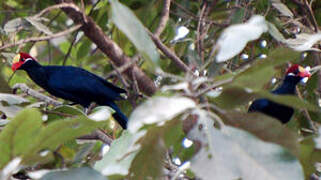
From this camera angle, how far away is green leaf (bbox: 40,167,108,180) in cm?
174

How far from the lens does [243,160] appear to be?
1596 mm

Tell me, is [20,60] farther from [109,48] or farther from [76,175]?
[76,175]

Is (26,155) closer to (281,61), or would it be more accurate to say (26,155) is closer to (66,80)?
(281,61)

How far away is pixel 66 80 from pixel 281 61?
2.66 metres

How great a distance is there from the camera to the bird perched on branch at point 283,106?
322 centimetres

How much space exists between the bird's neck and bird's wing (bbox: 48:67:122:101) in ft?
0.20

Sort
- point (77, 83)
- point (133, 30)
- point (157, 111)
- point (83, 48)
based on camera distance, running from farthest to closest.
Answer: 1. point (77, 83)
2. point (83, 48)
3. point (133, 30)
4. point (157, 111)

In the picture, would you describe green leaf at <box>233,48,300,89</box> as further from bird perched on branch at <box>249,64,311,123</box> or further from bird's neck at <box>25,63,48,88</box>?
bird's neck at <box>25,63,48,88</box>

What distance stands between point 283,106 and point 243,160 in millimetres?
1706

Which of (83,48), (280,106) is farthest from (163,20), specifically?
(83,48)

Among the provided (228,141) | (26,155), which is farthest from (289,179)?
(26,155)

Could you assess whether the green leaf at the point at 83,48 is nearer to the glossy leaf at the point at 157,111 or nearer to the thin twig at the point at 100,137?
the thin twig at the point at 100,137

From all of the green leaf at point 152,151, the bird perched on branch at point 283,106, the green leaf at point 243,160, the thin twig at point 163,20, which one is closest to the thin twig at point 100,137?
the thin twig at point 163,20

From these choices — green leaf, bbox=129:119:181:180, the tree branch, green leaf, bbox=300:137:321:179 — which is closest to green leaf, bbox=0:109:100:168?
green leaf, bbox=129:119:181:180
